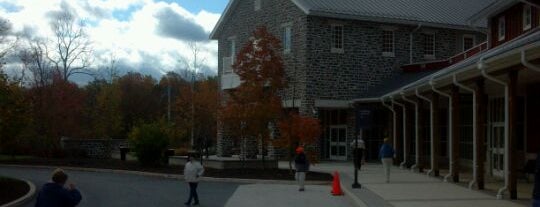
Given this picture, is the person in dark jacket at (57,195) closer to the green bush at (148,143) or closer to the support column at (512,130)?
the support column at (512,130)

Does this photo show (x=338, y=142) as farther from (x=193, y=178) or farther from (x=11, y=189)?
(x=193, y=178)

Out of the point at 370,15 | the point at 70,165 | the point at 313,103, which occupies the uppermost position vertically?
the point at 370,15

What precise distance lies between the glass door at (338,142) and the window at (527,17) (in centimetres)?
1610

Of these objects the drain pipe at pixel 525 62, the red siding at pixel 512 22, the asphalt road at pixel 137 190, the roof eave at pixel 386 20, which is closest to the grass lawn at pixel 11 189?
the asphalt road at pixel 137 190

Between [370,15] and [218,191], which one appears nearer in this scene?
[218,191]

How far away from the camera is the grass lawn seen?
1826 centimetres

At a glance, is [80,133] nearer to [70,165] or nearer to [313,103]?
[70,165]

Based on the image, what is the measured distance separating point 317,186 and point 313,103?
14.6 meters

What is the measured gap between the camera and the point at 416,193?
1892 cm

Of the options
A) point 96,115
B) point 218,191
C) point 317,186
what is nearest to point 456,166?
point 317,186

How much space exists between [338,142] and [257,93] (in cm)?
1321

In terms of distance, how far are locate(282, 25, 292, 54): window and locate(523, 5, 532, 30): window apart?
16.7 metres

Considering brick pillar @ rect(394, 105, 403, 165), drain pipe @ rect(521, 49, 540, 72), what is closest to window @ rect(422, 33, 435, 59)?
brick pillar @ rect(394, 105, 403, 165)

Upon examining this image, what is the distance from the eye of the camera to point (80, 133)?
41.5 meters
